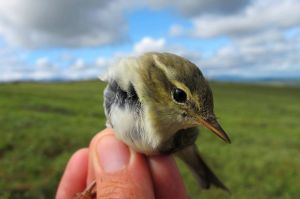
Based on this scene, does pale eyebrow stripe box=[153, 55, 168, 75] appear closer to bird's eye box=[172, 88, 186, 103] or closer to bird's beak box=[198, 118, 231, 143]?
bird's eye box=[172, 88, 186, 103]

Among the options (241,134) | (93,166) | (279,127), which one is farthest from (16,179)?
(279,127)

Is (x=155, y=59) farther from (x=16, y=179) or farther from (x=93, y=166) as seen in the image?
(x=16, y=179)

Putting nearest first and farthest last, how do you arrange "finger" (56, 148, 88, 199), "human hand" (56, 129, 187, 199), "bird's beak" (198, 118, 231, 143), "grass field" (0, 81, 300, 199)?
"bird's beak" (198, 118, 231, 143), "human hand" (56, 129, 187, 199), "finger" (56, 148, 88, 199), "grass field" (0, 81, 300, 199)

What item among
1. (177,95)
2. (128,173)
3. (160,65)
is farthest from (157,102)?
(128,173)

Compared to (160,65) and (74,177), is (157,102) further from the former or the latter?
(74,177)

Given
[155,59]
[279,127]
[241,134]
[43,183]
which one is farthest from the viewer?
[279,127]

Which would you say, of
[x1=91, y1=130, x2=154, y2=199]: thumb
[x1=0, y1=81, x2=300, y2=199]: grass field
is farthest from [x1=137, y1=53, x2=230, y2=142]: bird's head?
[x1=0, y1=81, x2=300, y2=199]: grass field
